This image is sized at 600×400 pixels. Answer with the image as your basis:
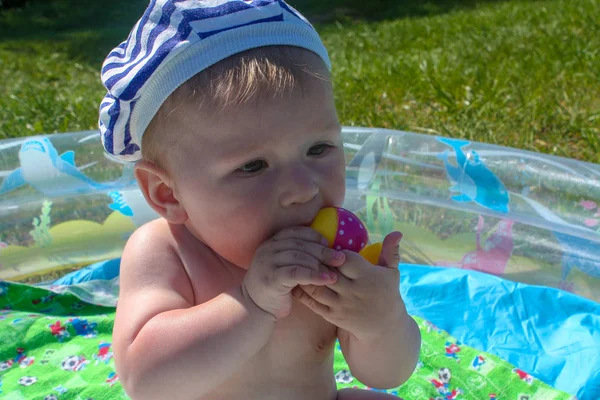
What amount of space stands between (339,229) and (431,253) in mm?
1660

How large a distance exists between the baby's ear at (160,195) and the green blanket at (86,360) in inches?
34.8

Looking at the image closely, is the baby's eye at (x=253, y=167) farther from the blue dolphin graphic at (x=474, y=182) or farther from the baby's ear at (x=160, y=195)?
the blue dolphin graphic at (x=474, y=182)

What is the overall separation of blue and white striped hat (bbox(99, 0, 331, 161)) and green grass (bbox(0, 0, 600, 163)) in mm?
2335

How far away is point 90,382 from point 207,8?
1.42m

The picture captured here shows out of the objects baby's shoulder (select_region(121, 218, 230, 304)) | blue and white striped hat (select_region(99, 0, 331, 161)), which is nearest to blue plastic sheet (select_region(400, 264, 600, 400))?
baby's shoulder (select_region(121, 218, 230, 304))

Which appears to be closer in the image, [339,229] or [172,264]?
[339,229]

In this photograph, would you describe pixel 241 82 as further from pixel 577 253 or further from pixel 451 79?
pixel 451 79

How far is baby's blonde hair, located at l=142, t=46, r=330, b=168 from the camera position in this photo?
1.43 meters

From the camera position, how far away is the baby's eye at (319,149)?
150 cm

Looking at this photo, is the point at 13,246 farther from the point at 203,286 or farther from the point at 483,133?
the point at 483,133

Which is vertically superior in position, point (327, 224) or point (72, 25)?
point (327, 224)

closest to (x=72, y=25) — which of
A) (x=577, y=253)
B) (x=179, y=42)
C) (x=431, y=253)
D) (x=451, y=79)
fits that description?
(x=451, y=79)

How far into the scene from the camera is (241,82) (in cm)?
144

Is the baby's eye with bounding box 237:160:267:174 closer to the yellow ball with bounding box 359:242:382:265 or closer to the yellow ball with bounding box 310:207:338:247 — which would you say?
the yellow ball with bounding box 310:207:338:247
